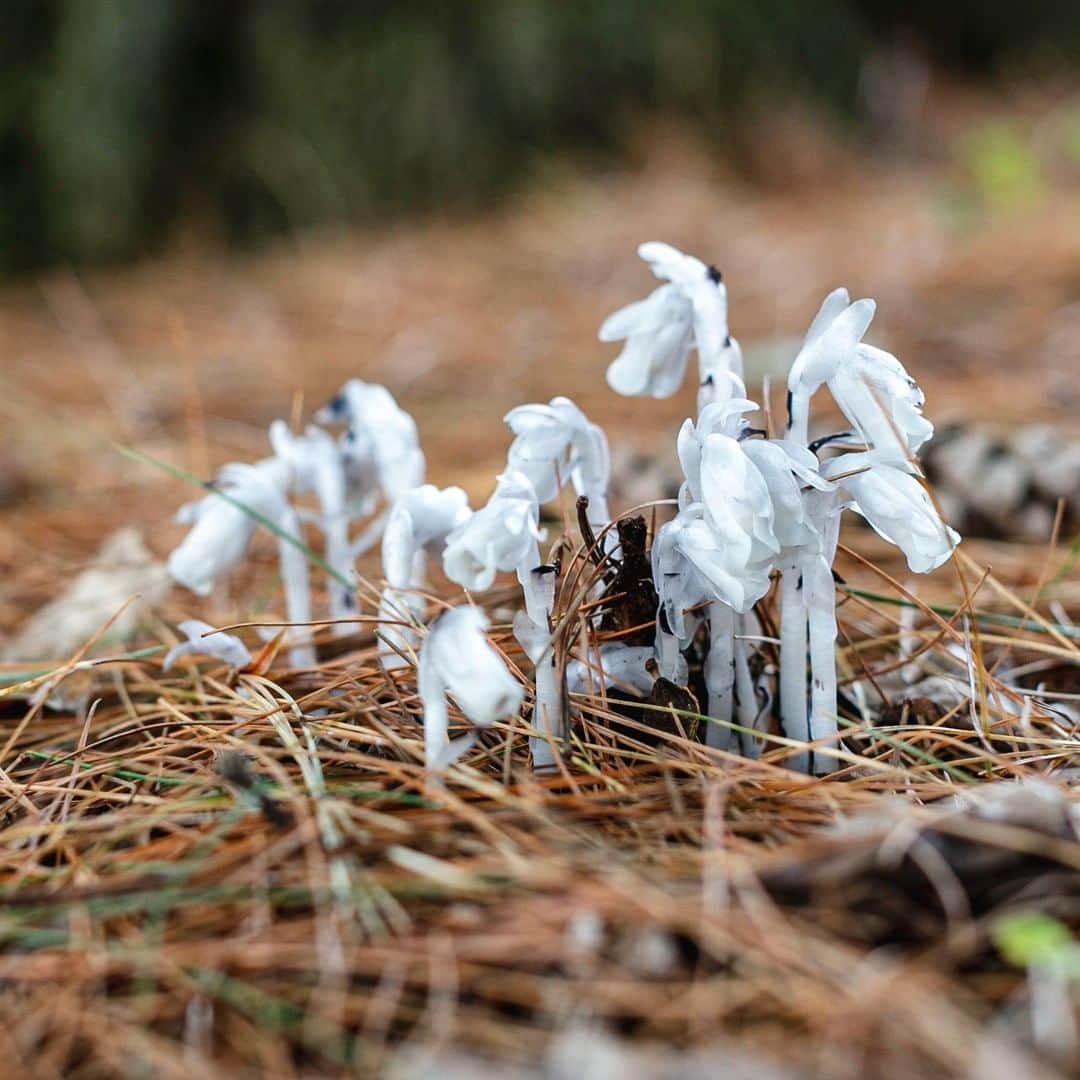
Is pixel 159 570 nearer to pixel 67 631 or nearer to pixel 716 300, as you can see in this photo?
pixel 67 631

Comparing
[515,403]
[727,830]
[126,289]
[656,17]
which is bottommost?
[727,830]

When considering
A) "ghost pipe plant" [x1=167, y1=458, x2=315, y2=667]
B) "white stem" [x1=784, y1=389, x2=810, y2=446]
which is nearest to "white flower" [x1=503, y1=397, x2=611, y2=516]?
"white stem" [x1=784, y1=389, x2=810, y2=446]

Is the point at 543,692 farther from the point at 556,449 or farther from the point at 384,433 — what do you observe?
the point at 384,433

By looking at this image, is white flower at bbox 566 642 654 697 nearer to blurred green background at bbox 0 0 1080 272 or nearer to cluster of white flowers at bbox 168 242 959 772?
cluster of white flowers at bbox 168 242 959 772

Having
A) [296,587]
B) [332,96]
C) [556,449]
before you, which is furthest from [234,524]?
[332,96]

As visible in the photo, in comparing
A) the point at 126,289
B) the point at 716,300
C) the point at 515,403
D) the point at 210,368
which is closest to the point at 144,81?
the point at 126,289
